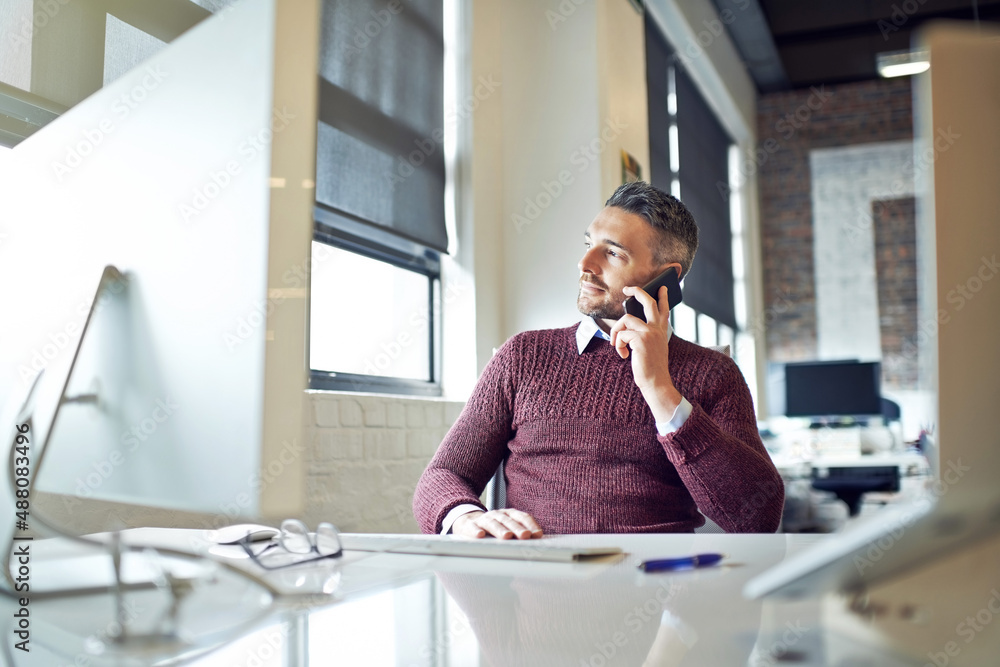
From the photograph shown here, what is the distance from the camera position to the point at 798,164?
7465mm

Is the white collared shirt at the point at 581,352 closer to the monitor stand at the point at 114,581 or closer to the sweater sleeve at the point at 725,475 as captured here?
the sweater sleeve at the point at 725,475

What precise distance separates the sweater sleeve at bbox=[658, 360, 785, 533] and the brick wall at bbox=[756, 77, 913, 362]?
20.4ft

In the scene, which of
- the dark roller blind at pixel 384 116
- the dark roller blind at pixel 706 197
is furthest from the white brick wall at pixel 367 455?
the dark roller blind at pixel 706 197

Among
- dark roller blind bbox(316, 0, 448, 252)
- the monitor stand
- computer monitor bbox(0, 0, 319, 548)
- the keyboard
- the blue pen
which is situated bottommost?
the keyboard

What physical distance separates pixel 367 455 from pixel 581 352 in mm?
1032

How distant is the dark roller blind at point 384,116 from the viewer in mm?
2598

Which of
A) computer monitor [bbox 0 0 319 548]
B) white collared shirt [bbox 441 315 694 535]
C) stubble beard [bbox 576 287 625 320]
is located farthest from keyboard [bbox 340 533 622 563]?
stubble beard [bbox 576 287 625 320]

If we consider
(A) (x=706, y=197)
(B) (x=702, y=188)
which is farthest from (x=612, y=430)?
(A) (x=706, y=197)

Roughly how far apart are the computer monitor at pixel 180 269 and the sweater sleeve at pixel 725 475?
3.62 ft

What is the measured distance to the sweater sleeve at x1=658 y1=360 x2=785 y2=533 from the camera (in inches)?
56.6

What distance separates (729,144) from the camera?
286 inches

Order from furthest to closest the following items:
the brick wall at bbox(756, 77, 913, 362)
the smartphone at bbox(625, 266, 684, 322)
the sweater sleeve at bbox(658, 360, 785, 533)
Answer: the brick wall at bbox(756, 77, 913, 362) → the smartphone at bbox(625, 266, 684, 322) → the sweater sleeve at bbox(658, 360, 785, 533)

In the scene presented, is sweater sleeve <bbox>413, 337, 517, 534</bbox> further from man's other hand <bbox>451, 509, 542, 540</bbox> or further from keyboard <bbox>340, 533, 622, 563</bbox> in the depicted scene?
keyboard <bbox>340, 533, 622, 563</bbox>

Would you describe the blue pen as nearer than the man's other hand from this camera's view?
Yes
